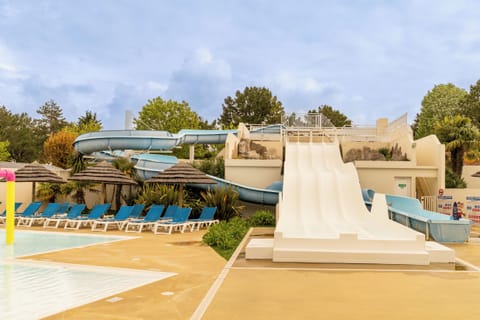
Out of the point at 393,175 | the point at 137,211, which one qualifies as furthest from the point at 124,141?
the point at 393,175

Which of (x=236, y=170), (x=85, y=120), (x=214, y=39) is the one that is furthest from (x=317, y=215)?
(x=85, y=120)

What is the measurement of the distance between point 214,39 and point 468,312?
17.8 metres

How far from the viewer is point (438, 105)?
4712 cm

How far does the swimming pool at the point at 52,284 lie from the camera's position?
555 cm

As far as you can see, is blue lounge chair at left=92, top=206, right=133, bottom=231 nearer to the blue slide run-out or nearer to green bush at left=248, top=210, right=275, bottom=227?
the blue slide run-out

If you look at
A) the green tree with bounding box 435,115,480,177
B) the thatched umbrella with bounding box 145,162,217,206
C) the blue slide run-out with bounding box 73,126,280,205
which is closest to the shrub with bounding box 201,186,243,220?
the thatched umbrella with bounding box 145,162,217,206

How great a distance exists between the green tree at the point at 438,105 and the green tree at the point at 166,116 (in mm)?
22549

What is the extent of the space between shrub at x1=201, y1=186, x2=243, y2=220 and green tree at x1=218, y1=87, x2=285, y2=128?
1497 inches

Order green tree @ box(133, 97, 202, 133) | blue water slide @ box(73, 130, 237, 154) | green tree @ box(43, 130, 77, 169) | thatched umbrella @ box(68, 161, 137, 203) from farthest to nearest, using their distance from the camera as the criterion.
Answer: green tree @ box(133, 97, 202, 133) < green tree @ box(43, 130, 77, 169) < blue water slide @ box(73, 130, 237, 154) < thatched umbrella @ box(68, 161, 137, 203)

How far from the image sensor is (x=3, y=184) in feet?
68.7

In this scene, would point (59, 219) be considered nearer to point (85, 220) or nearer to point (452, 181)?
point (85, 220)

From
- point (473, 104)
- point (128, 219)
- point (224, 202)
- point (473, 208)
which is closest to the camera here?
point (128, 219)

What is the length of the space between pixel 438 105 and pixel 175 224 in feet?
134

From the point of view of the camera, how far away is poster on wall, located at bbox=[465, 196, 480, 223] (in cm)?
1678
